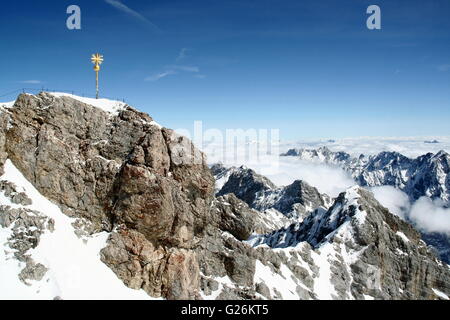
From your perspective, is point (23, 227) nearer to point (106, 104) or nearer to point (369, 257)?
point (106, 104)

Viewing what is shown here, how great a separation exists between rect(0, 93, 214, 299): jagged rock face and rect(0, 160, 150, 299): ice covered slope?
1801 mm

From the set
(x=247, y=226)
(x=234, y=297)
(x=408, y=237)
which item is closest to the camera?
(x=234, y=297)

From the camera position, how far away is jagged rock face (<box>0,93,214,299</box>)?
55062mm

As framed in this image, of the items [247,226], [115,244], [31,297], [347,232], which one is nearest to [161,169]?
[115,244]

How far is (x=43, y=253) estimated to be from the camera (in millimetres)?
49781

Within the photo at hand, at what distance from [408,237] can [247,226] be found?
59041 mm

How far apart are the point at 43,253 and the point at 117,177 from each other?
16199 millimetres

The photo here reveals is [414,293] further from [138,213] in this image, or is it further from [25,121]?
[25,121]

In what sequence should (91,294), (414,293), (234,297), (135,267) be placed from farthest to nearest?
1. (414,293)
2. (234,297)
3. (135,267)
4. (91,294)

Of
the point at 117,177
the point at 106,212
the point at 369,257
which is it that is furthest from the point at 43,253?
the point at 369,257

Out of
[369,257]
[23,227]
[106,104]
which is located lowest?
[369,257]

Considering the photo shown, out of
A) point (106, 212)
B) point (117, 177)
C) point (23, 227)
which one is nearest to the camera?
point (23, 227)

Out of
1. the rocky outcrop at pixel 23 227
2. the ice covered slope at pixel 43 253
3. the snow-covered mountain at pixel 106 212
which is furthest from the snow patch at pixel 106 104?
the rocky outcrop at pixel 23 227

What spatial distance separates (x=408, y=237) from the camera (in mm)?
114750
